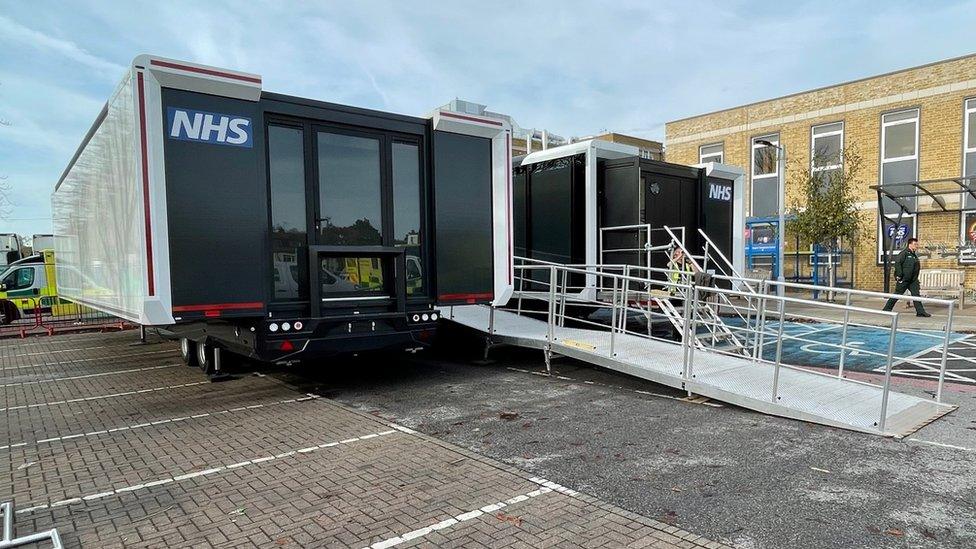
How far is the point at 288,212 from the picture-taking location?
6.30 meters

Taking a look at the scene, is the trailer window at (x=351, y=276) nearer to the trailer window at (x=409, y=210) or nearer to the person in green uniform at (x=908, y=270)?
the trailer window at (x=409, y=210)

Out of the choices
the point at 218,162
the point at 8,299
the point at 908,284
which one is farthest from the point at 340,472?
the point at 8,299

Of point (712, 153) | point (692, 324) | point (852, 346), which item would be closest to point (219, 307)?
point (692, 324)

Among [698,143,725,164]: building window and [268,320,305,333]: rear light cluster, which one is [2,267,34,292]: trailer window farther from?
[698,143,725,164]: building window

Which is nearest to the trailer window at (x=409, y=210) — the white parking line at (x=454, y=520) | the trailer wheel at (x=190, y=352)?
the white parking line at (x=454, y=520)

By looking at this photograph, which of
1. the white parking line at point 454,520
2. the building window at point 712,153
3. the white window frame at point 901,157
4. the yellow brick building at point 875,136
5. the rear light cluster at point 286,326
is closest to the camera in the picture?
the white parking line at point 454,520

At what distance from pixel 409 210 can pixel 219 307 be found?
7.92 feet

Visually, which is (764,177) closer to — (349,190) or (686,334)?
(686,334)

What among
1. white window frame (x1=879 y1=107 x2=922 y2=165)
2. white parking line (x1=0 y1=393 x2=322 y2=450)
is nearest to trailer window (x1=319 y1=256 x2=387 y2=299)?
white parking line (x1=0 y1=393 x2=322 y2=450)

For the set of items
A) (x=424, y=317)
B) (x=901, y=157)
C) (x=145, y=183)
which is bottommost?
(x=424, y=317)

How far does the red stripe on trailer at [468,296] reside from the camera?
7422 mm

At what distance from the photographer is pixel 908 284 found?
1417 cm

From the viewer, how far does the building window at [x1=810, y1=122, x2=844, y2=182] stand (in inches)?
773

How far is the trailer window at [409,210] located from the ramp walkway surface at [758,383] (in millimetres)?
1897
